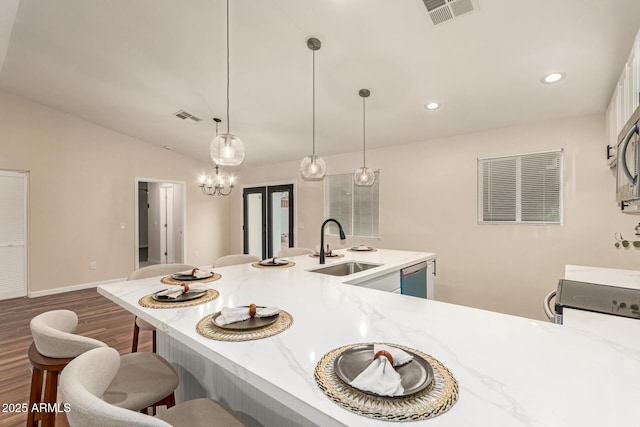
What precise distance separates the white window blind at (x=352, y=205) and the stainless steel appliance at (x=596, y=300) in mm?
3080

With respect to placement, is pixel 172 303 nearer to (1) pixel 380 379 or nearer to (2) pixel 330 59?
(1) pixel 380 379

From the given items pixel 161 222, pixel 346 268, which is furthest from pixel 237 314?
pixel 161 222

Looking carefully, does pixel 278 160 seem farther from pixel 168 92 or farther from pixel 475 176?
pixel 475 176

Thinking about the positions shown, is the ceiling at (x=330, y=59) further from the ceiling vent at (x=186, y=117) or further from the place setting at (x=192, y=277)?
the place setting at (x=192, y=277)

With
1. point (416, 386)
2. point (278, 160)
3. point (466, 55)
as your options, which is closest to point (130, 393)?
point (416, 386)

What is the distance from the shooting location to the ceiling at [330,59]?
7.07 feet

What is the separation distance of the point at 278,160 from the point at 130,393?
513 cm

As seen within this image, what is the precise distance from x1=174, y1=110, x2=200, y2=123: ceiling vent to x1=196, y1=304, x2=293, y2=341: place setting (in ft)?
12.9

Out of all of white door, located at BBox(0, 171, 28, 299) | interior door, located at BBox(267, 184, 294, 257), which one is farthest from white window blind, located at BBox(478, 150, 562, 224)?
white door, located at BBox(0, 171, 28, 299)

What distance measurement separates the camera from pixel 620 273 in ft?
7.27

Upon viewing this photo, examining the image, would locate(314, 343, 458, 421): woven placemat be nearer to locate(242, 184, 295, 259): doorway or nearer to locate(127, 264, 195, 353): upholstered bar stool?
locate(127, 264, 195, 353): upholstered bar stool

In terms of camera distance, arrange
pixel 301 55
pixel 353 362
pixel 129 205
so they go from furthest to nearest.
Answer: pixel 129 205, pixel 301 55, pixel 353 362

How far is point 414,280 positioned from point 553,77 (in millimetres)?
2175

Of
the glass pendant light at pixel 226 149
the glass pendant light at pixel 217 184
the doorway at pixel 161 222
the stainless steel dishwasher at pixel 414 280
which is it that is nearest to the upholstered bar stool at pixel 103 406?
the glass pendant light at pixel 226 149
